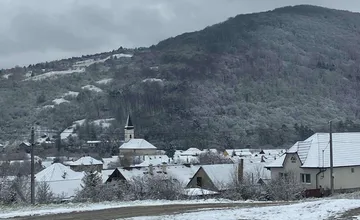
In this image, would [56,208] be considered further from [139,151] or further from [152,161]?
[139,151]

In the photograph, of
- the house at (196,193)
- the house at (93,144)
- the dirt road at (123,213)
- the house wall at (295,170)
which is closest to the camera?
the dirt road at (123,213)

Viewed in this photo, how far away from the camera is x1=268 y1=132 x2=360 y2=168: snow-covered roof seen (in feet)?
164

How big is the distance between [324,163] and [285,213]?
31.4 meters

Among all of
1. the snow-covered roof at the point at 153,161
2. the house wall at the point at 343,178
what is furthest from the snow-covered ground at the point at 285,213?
the snow-covered roof at the point at 153,161

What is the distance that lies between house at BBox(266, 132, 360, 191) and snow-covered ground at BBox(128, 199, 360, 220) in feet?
94.9

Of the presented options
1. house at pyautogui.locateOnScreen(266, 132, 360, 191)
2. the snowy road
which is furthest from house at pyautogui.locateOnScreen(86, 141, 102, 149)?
the snowy road

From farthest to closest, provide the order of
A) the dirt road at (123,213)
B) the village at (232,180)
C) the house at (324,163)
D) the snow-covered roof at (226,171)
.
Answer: the snow-covered roof at (226,171)
the house at (324,163)
the village at (232,180)
the dirt road at (123,213)

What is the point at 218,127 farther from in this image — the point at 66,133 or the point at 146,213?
the point at 146,213

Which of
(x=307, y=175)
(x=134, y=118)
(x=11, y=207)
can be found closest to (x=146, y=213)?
(x=11, y=207)

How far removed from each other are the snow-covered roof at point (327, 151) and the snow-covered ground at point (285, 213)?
1176 inches

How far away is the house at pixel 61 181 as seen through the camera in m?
53.2

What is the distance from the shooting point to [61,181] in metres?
57.3

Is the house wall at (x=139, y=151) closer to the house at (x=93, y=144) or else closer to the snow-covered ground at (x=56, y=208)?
the house at (x=93, y=144)

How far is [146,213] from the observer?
73.3 ft
